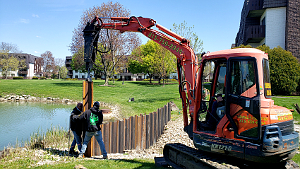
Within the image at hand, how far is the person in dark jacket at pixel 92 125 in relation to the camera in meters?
7.85

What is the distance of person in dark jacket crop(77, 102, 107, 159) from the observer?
785 cm

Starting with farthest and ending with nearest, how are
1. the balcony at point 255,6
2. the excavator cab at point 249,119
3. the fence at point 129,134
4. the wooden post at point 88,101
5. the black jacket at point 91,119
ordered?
the balcony at point 255,6
the fence at point 129,134
the wooden post at point 88,101
the black jacket at point 91,119
the excavator cab at point 249,119

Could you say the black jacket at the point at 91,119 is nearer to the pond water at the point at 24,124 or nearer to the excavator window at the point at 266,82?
the pond water at the point at 24,124

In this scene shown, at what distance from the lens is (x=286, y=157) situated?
497 centimetres

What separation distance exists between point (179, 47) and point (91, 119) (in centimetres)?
375

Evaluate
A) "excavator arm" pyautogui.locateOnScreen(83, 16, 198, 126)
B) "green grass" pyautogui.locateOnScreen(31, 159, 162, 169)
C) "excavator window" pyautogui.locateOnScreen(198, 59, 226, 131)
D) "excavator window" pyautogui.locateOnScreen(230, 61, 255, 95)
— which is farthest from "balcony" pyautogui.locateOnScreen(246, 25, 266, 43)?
"excavator window" pyautogui.locateOnScreen(230, 61, 255, 95)

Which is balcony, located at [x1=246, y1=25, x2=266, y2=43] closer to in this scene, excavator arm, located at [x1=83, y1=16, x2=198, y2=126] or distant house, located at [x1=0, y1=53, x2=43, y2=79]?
excavator arm, located at [x1=83, y1=16, x2=198, y2=126]

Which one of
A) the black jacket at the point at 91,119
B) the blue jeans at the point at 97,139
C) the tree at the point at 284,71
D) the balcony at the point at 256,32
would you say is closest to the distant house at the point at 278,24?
the balcony at the point at 256,32

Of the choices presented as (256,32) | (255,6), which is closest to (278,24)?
(256,32)

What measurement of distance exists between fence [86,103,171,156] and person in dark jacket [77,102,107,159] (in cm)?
51

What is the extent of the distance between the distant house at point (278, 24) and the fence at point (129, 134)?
2275 cm

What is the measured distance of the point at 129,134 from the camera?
372 inches

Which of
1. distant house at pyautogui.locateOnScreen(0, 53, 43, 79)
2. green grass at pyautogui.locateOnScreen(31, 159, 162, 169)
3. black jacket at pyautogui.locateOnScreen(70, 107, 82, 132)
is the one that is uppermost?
distant house at pyautogui.locateOnScreen(0, 53, 43, 79)

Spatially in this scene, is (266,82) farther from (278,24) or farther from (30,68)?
(30,68)
